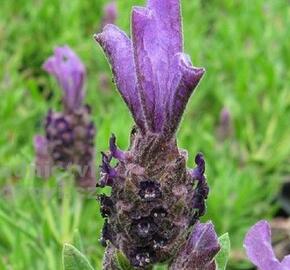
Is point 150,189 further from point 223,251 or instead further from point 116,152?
point 223,251

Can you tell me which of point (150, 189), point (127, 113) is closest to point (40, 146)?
point (127, 113)

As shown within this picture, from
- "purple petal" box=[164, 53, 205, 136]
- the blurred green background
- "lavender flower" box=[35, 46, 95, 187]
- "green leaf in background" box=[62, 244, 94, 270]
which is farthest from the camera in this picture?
the blurred green background

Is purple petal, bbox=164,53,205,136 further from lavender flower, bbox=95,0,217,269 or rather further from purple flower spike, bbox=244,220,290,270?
purple flower spike, bbox=244,220,290,270

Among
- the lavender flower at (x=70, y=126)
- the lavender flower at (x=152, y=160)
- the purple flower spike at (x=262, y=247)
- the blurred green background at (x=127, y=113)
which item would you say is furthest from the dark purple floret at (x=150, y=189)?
the lavender flower at (x=70, y=126)

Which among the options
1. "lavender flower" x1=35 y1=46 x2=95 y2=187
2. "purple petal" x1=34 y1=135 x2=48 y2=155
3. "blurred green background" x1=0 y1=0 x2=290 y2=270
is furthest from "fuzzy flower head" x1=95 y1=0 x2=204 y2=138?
"purple petal" x1=34 y1=135 x2=48 y2=155

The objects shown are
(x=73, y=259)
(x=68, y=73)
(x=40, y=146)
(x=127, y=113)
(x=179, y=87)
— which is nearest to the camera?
(x=179, y=87)

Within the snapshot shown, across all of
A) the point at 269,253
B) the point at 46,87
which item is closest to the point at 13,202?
the point at 46,87
